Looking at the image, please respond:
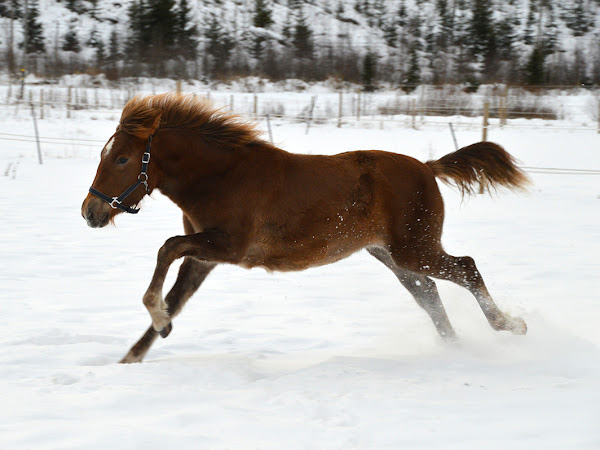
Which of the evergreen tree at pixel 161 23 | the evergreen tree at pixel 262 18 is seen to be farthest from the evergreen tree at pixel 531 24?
the evergreen tree at pixel 161 23

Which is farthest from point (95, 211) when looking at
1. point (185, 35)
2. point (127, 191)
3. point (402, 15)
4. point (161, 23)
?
point (402, 15)

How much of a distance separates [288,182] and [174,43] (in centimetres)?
3894

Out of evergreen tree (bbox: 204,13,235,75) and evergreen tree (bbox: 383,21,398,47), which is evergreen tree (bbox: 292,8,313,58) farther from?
evergreen tree (bbox: 383,21,398,47)

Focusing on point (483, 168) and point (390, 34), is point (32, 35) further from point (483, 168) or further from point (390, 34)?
point (483, 168)

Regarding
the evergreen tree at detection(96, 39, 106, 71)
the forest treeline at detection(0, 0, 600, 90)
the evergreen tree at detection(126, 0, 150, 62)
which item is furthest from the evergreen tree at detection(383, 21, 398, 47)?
the evergreen tree at detection(96, 39, 106, 71)

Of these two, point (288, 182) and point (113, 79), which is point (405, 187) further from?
point (113, 79)

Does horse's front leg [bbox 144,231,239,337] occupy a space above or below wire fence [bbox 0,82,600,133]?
below

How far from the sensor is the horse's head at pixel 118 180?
3502 millimetres

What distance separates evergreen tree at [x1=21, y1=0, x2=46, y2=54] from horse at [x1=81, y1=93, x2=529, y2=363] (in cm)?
3715

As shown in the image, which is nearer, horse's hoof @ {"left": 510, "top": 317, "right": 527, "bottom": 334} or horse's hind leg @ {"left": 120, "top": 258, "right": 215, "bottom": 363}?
horse's hind leg @ {"left": 120, "top": 258, "right": 215, "bottom": 363}

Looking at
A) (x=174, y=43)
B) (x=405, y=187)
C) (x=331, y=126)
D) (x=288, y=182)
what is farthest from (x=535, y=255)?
(x=174, y=43)

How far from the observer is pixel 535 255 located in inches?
271

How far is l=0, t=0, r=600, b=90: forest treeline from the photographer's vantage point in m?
35.6

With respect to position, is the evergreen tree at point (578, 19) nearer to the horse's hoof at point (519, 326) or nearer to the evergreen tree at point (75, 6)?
the evergreen tree at point (75, 6)
